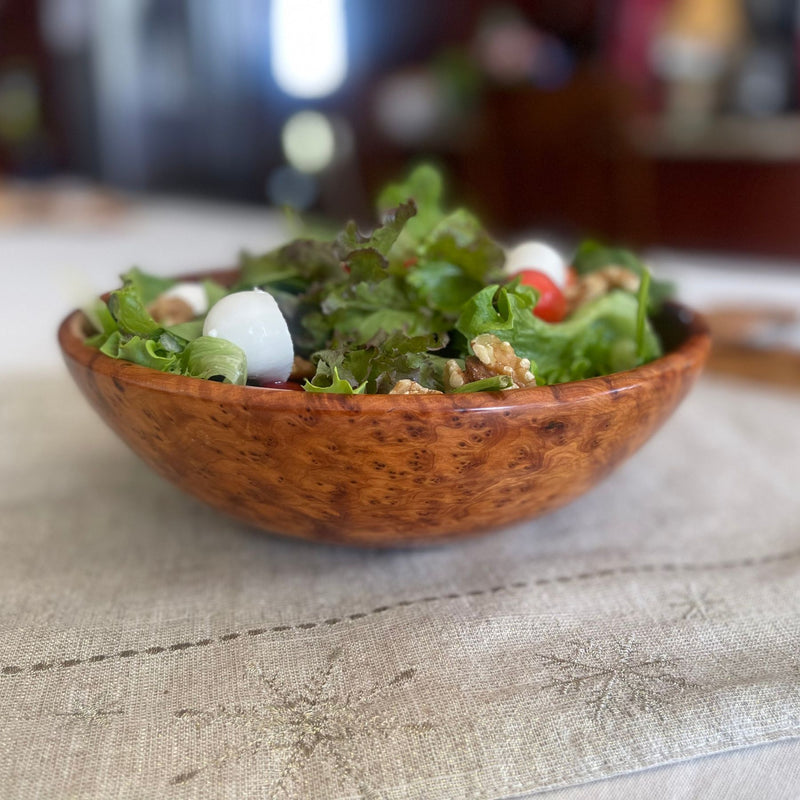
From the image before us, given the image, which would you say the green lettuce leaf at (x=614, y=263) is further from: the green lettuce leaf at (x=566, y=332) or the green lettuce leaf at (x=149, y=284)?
the green lettuce leaf at (x=149, y=284)

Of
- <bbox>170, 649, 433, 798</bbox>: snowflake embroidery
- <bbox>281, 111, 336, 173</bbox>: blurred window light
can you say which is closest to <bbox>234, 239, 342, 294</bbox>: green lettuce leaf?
<bbox>170, 649, 433, 798</bbox>: snowflake embroidery

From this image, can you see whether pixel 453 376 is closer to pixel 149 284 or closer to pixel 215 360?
pixel 215 360

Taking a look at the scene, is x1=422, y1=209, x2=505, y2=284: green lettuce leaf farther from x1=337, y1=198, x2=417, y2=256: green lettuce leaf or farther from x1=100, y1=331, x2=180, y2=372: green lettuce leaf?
x1=100, y1=331, x2=180, y2=372: green lettuce leaf

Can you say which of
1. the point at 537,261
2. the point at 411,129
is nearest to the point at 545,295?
the point at 537,261

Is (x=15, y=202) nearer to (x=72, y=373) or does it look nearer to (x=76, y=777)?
(x=72, y=373)

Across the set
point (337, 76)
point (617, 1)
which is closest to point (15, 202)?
point (337, 76)

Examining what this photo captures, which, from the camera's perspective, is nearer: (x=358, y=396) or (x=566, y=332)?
(x=358, y=396)
